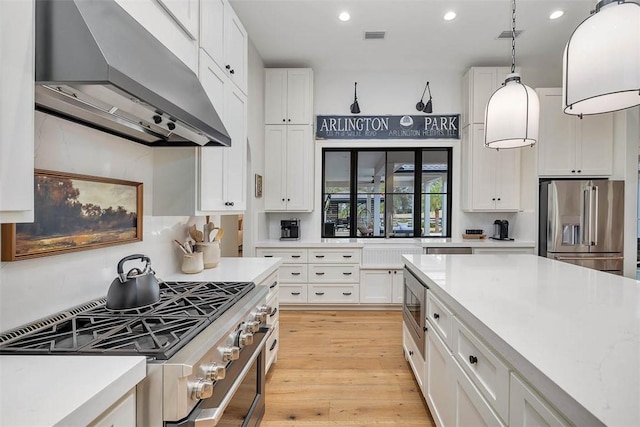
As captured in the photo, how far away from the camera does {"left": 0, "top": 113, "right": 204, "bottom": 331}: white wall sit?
42.3 inches

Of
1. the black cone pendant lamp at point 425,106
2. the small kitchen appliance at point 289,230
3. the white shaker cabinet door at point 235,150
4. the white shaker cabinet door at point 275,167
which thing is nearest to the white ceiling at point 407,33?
the black cone pendant lamp at point 425,106

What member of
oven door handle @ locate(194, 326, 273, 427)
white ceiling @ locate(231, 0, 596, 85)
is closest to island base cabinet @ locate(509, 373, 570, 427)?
oven door handle @ locate(194, 326, 273, 427)

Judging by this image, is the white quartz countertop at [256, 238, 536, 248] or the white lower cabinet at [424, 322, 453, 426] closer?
the white lower cabinet at [424, 322, 453, 426]

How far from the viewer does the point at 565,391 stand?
2.30 feet

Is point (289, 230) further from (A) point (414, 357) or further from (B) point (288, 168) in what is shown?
(A) point (414, 357)

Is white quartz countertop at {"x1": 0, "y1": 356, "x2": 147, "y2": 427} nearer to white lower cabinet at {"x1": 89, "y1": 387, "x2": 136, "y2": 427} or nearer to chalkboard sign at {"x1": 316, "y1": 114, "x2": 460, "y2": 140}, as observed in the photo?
white lower cabinet at {"x1": 89, "y1": 387, "x2": 136, "y2": 427}

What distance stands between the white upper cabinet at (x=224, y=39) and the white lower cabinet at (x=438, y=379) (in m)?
2.12

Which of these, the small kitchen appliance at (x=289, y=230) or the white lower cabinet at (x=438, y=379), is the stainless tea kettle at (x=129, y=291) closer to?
the white lower cabinet at (x=438, y=379)

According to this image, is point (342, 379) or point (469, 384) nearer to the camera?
point (469, 384)

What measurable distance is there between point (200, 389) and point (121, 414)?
207mm

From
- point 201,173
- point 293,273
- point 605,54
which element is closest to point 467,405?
point 605,54

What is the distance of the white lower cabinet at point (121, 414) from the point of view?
→ 2.41 ft

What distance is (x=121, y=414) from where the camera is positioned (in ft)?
2.62

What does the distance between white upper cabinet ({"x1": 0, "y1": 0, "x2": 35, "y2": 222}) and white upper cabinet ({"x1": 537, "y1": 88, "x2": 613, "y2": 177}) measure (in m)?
4.62
